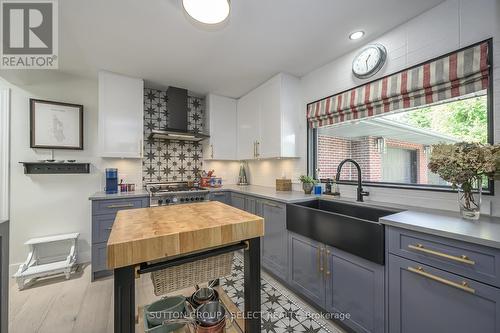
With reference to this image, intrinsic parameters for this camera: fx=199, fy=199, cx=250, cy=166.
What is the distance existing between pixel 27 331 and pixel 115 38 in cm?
257

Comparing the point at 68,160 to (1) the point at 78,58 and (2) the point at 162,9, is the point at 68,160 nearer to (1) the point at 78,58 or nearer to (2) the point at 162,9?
(1) the point at 78,58

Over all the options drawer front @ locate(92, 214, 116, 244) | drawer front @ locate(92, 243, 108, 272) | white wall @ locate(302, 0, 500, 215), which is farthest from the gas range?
white wall @ locate(302, 0, 500, 215)

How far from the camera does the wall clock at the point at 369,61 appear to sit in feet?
6.13

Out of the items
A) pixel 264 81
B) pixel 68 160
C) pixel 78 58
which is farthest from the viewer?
pixel 264 81

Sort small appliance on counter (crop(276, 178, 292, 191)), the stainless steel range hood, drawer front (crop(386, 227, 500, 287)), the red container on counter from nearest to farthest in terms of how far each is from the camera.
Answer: drawer front (crop(386, 227, 500, 287)) < small appliance on counter (crop(276, 178, 292, 191)) < the stainless steel range hood < the red container on counter

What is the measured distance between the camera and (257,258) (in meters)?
0.85

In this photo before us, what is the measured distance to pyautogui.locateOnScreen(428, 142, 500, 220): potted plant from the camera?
115 cm

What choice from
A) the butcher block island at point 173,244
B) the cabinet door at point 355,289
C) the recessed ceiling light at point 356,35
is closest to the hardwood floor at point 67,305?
the cabinet door at point 355,289

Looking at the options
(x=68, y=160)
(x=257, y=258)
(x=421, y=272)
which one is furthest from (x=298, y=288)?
(x=68, y=160)

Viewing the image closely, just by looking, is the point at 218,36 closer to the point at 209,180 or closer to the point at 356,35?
the point at 356,35

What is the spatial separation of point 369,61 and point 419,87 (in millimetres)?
566

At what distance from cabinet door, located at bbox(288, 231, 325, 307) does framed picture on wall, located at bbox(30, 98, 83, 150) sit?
3.00m

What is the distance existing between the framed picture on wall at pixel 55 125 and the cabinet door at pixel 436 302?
3631 millimetres

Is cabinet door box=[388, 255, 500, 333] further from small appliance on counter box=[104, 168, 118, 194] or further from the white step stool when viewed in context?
the white step stool
